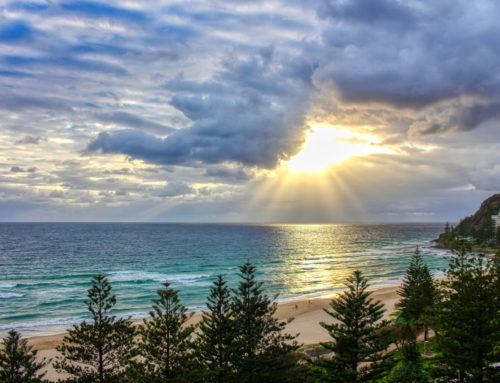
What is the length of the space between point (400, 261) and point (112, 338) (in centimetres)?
7789

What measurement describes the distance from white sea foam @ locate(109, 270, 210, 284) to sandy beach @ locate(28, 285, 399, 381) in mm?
20394

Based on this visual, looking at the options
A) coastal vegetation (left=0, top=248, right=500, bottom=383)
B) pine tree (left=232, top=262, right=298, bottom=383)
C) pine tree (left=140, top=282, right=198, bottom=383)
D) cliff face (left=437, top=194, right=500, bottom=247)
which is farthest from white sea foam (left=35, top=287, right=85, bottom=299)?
cliff face (left=437, top=194, right=500, bottom=247)

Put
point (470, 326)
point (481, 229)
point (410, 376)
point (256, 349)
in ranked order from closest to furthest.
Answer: point (470, 326)
point (410, 376)
point (256, 349)
point (481, 229)

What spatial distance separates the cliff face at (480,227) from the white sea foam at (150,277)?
85702mm

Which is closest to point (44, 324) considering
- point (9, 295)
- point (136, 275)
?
point (9, 295)

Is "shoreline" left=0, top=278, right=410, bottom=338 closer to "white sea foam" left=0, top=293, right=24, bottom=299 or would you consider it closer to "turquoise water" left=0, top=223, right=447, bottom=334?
"turquoise water" left=0, top=223, right=447, bottom=334

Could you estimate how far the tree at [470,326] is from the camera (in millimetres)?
16297

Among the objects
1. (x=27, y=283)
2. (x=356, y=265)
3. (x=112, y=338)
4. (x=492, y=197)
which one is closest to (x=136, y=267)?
(x=27, y=283)

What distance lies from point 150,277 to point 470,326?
2141 inches

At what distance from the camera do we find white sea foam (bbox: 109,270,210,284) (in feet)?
197

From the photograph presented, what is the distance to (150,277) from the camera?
62.7 meters

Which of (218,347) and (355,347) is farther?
(218,347)

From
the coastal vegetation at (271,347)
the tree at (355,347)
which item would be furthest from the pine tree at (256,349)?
the tree at (355,347)

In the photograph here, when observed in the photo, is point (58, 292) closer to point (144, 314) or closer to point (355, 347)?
point (144, 314)
